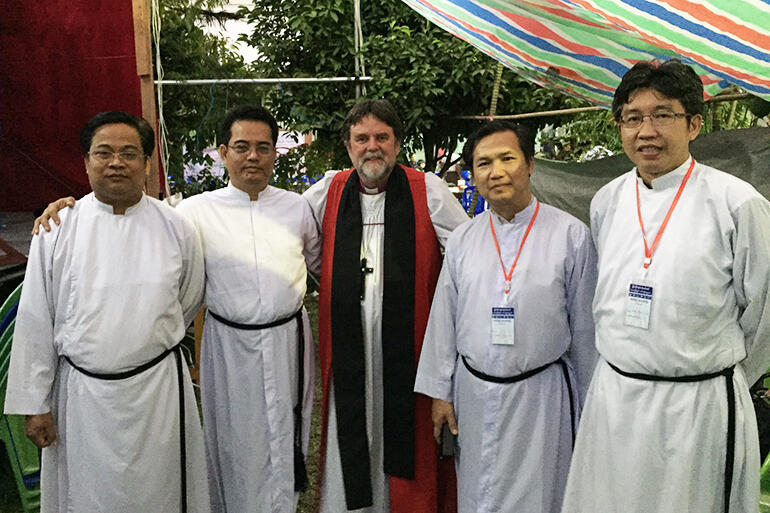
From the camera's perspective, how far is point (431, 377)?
2359 millimetres

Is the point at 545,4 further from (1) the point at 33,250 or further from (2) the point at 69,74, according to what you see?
(2) the point at 69,74

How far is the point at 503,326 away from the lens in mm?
2129

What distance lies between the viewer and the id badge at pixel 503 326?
83.6 inches

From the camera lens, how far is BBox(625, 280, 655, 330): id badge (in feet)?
5.96

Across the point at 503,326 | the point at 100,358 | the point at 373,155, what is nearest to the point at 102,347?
the point at 100,358

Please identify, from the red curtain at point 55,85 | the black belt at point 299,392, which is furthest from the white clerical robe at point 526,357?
the red curtain at point 55,85

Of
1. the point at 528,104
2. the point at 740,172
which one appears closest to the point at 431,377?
the point at 740,172

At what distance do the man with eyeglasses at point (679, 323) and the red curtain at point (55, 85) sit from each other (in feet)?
13.2

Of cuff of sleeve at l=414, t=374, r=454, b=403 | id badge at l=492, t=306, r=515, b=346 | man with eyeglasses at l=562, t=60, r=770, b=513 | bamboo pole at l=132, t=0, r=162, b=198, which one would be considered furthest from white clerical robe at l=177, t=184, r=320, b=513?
bamboo pole at l=132, t=0, r=162, b=198

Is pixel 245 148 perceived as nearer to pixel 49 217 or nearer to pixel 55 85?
pixel 49 217

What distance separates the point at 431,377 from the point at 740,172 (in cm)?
173

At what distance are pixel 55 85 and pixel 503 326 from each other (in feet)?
14.2

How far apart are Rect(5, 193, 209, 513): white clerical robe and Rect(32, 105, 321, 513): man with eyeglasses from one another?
11.3 inches

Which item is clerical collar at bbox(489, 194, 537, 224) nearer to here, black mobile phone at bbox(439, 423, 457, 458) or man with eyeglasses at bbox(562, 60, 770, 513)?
man with eyeglasses at bbox(562, 60, 770, 513)
